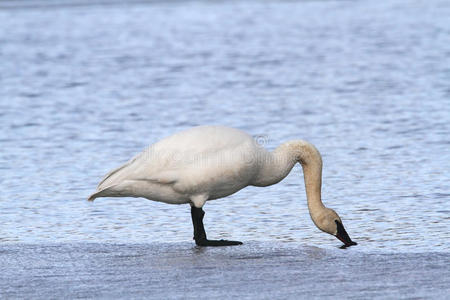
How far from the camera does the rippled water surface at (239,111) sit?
8.49m

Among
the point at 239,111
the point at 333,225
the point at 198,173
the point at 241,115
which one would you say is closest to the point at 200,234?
the point at 198,173

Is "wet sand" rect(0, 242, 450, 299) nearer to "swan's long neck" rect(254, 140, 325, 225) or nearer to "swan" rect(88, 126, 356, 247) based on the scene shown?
"swan" rect(88, 126, 356, 247)

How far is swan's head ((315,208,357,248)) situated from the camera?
7.67 m

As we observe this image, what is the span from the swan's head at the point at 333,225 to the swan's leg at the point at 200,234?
588 millimetres

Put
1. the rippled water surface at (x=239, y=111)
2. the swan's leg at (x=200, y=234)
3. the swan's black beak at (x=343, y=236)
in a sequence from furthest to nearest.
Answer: the rippled water surface at (x=239, y=111) → the swan's leg at (x=200, y=234) → the swan's black beak at (x=343, y=236)

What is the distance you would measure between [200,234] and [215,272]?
999mm

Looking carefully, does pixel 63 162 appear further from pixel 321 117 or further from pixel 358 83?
pixel 358 83

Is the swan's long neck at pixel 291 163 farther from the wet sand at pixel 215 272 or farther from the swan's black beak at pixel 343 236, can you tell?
the wet sand at pixel 215 272

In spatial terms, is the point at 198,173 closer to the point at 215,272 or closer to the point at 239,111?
the point at 215,272

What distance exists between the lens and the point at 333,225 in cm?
778

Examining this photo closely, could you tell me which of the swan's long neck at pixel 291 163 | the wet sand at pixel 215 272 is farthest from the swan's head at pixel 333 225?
the swan's long neck at pixel 291 163

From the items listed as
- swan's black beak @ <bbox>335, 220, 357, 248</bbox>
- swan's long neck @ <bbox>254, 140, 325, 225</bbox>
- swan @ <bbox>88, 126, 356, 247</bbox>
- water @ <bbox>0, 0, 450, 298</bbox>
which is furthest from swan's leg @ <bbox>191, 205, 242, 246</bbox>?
swan's black beak @ <bbox>335, 220, 357, 248</bbox>

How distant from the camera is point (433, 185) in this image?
941 cm

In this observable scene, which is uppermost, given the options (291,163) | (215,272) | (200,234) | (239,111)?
(291,163)
